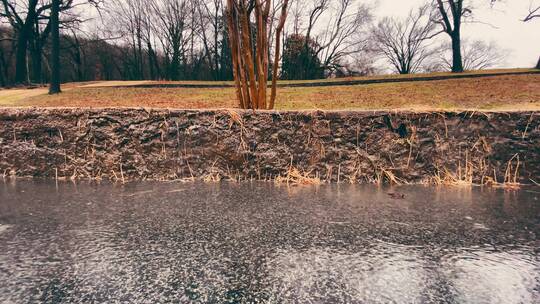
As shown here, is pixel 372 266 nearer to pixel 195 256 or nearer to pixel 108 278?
pixel 195 256

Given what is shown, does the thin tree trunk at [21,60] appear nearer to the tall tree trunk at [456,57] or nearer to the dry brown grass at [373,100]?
the dry brown grass at [373,100]

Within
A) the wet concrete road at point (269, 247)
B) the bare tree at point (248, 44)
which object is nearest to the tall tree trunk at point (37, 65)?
the bare tree at point (248, 44)

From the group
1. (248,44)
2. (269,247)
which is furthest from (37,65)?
(269,247)

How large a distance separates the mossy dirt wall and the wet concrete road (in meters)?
0.59

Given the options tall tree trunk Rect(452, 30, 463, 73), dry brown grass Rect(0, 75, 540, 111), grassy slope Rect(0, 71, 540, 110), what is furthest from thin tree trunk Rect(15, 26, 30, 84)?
tall tree trunk Rect(452, 30, 463, 73)

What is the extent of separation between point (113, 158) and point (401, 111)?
3.17 m

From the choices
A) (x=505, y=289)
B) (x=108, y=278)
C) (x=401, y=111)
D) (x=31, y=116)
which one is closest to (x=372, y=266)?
(x=505, y=289)

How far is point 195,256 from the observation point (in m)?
1.93

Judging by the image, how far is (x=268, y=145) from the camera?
13.4ft

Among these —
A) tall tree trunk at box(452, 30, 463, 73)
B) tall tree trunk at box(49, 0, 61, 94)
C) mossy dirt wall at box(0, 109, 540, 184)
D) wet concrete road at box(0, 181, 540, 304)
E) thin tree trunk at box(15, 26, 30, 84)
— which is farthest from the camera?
thin tree trunk at box(15, 26, 30, 84)

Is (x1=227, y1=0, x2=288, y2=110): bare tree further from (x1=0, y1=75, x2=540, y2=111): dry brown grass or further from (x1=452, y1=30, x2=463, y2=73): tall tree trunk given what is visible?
(x1=452, y1=30, x2=463, y2=73): tall tree trunk

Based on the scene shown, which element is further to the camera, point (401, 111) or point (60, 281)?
point (401, 111)

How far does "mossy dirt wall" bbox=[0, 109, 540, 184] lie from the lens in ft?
12.7

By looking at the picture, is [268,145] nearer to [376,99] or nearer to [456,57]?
[376,99]
